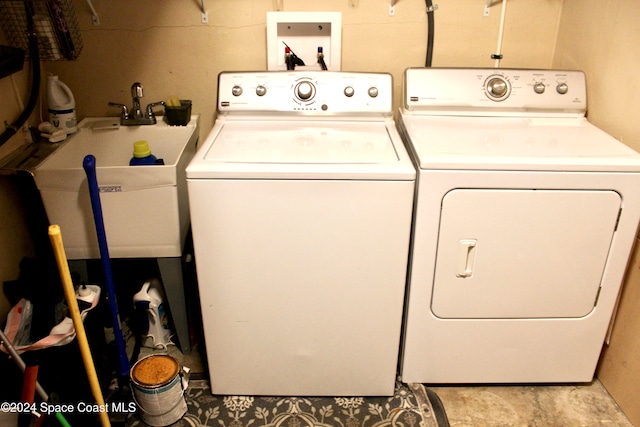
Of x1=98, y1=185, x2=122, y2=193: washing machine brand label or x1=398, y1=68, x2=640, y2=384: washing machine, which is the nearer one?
x1=398, y1=68, x2=640, y2=384: washing machine

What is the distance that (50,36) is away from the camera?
1781 millimetres

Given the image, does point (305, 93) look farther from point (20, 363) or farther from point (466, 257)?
point (20, 363)

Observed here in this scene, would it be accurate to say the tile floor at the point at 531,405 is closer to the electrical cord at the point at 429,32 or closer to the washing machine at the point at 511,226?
the washing machine at the point at 511,226

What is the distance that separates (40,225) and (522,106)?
6.04 feet

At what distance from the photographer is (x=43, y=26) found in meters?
1.76

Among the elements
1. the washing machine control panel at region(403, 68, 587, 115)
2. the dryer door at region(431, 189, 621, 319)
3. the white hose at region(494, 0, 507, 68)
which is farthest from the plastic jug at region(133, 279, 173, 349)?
the white hose at region(494, 0, 507, 68)

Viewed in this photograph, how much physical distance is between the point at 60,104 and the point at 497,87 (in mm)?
1618

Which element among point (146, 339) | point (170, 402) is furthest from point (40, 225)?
point (170, 402)

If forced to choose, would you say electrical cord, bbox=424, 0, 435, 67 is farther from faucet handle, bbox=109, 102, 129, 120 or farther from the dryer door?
faucet handle, bbox=109, 102, 129, 120

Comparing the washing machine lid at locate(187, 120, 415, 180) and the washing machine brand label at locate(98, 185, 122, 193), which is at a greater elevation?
the washing machine lid at locate(187, 120, 415, 180)

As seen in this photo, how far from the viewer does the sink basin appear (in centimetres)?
168

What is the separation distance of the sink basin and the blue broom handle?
160 mm

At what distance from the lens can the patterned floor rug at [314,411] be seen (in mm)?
1744

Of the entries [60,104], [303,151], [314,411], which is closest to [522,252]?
[303,151]
